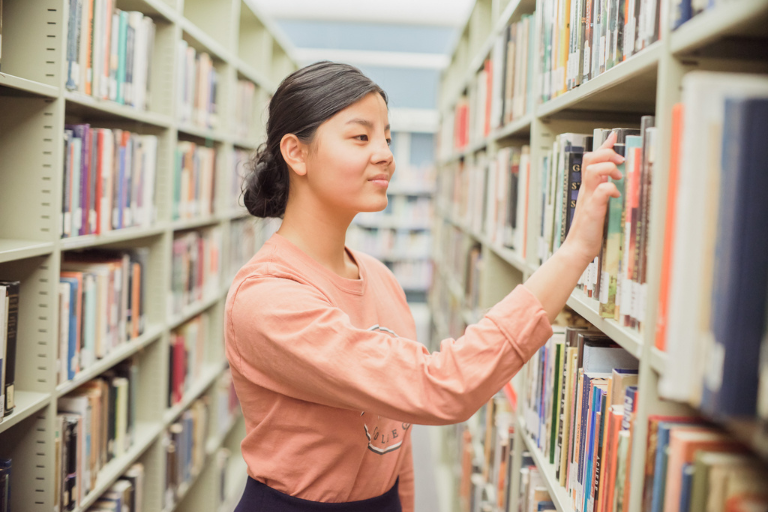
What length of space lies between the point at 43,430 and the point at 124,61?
1.10m

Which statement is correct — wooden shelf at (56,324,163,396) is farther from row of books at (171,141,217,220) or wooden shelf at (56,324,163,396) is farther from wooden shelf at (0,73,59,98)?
wooden shelf at (0,73,59,98)

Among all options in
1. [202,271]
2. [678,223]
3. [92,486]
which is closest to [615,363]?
[678,223]

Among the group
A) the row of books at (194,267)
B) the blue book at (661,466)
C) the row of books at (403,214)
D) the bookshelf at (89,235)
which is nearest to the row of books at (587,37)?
the blue book at (661,466)

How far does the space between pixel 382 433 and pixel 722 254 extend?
32.5 inches

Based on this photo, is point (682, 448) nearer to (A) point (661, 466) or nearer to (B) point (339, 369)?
(A) point (661, 466)

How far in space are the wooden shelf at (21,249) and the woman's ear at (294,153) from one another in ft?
1.97

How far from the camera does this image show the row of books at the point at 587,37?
86 cm

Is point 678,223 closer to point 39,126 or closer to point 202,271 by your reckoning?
point 39,126

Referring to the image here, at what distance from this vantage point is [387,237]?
6.46 m

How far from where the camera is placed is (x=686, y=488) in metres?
0.66

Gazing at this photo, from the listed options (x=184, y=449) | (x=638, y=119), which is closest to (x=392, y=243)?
(x=184, y=449)

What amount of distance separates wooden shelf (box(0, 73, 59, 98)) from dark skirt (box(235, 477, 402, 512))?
3.05 feet

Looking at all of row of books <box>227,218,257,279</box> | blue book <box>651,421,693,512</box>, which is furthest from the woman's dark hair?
row of books <box>227,218,257,279</box>

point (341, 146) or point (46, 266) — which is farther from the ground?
point (341, 146)
